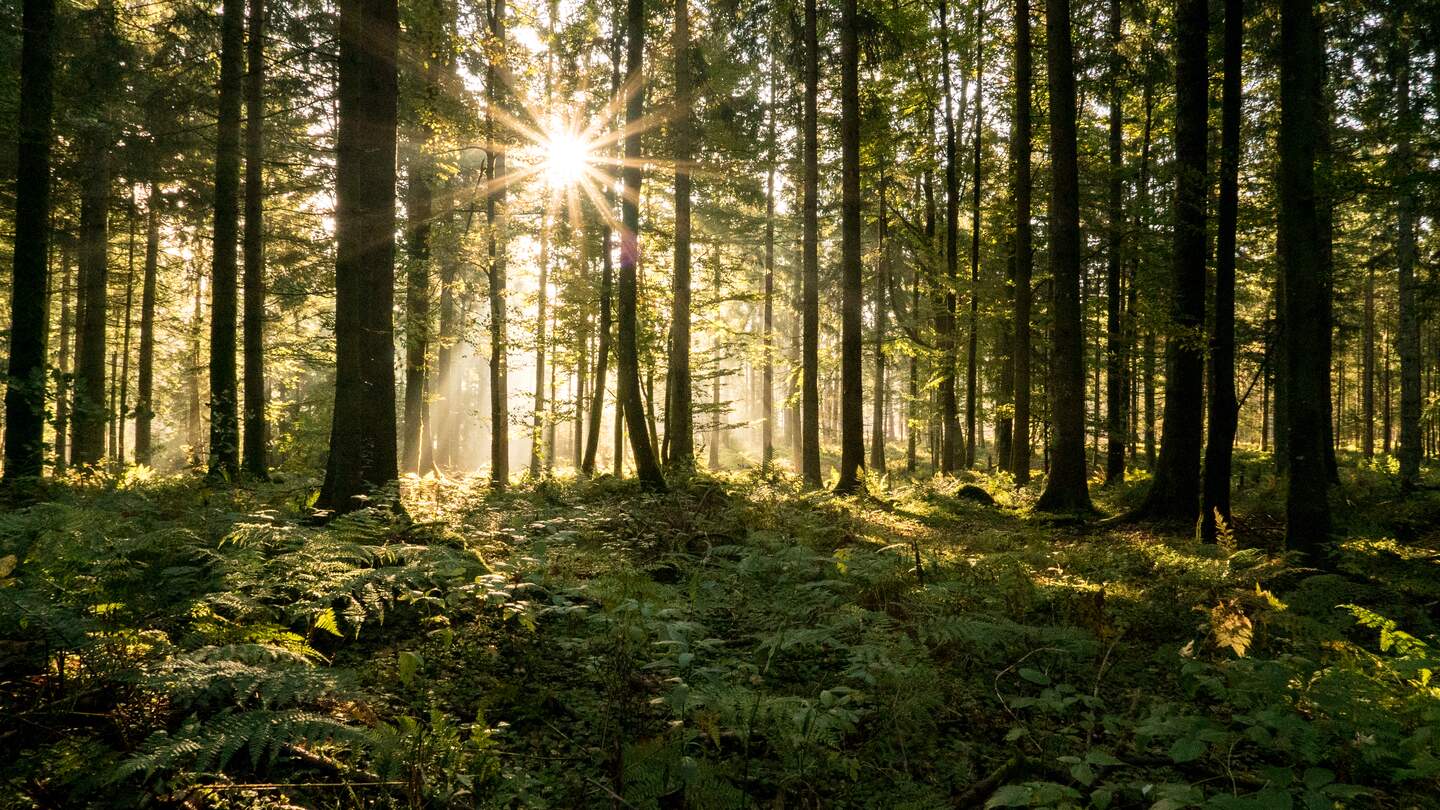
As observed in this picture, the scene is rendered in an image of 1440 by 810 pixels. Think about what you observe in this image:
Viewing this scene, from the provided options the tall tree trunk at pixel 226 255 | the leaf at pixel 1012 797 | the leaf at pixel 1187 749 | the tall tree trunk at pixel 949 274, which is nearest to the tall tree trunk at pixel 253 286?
the tall tree trunk at pixel 226 255

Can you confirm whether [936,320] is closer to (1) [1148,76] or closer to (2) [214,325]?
(1) [1148,76]

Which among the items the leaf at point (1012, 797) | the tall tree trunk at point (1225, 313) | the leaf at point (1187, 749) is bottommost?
the leaf at point (1012, 797)

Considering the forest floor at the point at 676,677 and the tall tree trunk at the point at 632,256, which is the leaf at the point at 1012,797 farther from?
the tall tree trunk at the point at 632,256

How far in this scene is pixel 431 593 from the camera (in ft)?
15.7

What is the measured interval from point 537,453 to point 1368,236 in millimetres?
32129

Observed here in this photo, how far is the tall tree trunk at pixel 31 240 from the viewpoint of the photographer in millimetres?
9117

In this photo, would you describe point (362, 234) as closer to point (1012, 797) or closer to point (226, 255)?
point (226, 255)

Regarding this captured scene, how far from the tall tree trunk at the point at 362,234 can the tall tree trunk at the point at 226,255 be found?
556cm

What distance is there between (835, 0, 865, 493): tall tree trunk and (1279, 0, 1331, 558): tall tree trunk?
6970mm

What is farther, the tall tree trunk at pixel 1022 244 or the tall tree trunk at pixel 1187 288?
the tall tree trunk at pixel 1022 244

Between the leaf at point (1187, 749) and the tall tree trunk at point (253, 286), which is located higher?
the tall tree trunk at point (253, 286)

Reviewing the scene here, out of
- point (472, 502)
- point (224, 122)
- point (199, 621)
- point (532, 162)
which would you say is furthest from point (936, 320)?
point (199, 621)

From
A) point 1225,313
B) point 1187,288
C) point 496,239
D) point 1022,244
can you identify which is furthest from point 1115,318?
point 496,239

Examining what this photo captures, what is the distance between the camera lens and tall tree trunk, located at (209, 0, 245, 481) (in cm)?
1126
